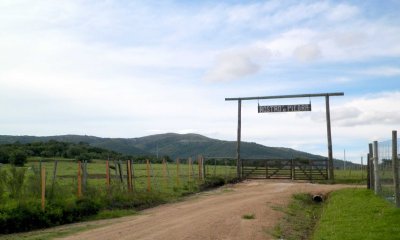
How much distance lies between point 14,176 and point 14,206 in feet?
6.00

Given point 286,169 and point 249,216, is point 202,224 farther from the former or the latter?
point 286,169

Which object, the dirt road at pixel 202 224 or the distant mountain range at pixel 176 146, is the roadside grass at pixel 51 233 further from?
the distant mountain range at pixel 176 146

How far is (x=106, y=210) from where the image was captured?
1958 cm

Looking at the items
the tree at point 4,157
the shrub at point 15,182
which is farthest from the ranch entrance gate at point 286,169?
the tree at point 4,157

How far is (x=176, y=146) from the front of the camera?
159 m

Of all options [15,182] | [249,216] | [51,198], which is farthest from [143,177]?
[249,216]

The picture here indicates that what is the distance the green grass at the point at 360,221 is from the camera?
39.5 ft

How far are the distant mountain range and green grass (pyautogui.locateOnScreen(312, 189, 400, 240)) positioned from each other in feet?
258

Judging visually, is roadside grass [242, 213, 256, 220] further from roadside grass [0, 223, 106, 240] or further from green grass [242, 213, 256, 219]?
roadside grass [0, 223, 106, 240]

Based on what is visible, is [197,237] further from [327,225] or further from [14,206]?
[14,206]

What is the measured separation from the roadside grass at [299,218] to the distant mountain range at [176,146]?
74444 mm

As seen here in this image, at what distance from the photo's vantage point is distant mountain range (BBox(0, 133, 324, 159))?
11469 cm

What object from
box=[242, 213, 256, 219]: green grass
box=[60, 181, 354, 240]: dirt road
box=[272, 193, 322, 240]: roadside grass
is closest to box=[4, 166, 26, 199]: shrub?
box=[60, 181, 354, 240]: dirt road

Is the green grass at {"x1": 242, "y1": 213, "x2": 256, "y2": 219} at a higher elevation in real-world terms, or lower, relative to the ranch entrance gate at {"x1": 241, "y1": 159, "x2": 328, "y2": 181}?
lower
